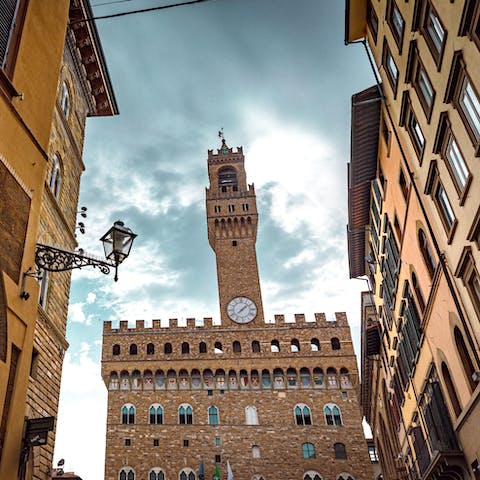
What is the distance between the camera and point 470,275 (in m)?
9.92

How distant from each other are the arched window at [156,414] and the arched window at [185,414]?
1257 mm

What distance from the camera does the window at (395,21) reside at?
12594mm

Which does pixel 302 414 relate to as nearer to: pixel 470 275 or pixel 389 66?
pixel 389 66

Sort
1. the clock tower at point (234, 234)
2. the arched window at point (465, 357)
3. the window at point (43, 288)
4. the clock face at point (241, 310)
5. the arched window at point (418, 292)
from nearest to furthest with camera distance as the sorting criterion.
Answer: the arched window at point (465, 357) → the window at point (43, 288) → the arched window at point (418, 292) → the clock face at point (241, 310) → the clock tower at point (234, 234)

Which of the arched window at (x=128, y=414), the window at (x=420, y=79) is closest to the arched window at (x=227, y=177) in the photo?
the arched window at (x=128, y=414)

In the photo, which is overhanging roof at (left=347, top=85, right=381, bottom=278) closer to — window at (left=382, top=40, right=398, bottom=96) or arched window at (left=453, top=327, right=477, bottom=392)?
window at (left=382, top=40, right=398, bottom=96)

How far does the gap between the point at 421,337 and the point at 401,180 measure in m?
4.29

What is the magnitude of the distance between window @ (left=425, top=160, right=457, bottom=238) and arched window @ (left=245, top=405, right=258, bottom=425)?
1063 inches

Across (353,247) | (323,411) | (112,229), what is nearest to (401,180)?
(353,247)

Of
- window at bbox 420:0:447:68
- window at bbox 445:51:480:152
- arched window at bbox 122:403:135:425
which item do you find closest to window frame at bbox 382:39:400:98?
window at bbox 420:0:447:68

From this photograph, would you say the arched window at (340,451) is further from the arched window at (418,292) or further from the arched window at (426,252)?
the arched window at (426,252)

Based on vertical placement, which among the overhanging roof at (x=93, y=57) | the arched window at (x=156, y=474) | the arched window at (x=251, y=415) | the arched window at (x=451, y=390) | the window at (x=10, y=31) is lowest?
the arched window at (x=451, y=390)

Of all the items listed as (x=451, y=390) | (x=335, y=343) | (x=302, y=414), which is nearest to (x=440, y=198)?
(x=451, y=390)

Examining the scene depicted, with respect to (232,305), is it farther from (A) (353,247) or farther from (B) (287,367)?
(A) (353,247)
